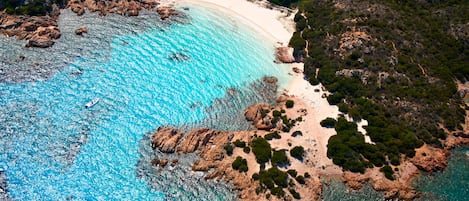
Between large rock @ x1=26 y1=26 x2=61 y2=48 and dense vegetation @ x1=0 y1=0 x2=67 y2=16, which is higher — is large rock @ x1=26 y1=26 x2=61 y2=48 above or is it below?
below

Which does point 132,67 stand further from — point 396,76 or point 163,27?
point 396,76

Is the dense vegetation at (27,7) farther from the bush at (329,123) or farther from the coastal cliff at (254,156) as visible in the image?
the bush at (329,123)

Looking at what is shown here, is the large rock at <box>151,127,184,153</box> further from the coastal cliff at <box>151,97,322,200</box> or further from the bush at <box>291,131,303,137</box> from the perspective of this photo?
the bush at <box>291,131,303,137</box>

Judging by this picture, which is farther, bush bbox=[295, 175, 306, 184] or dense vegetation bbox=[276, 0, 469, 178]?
dense vegetation bbox=[276, 0, 469, 178]

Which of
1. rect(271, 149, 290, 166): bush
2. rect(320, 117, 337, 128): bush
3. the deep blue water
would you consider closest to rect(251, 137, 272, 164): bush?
rect(271, 149, 290, 166): bush

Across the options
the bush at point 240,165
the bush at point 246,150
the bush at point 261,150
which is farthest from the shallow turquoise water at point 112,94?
the bush at point 246,150

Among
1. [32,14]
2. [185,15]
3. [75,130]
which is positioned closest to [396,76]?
[185,15]

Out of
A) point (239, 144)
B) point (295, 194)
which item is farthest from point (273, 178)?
point (239, 144)

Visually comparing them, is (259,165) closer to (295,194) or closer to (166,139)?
(295,194)
